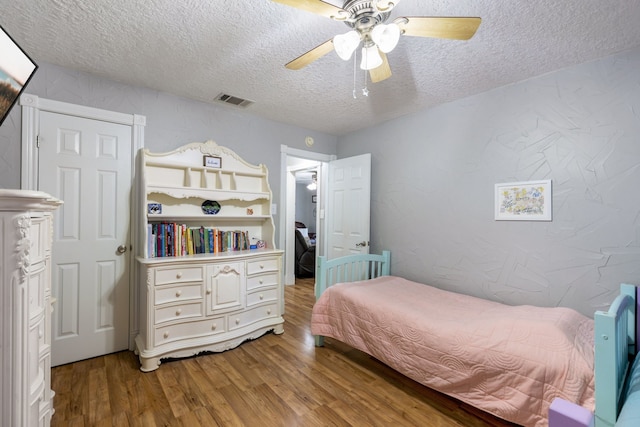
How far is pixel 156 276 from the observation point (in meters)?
2.25

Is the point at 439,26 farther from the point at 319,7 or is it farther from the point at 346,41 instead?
the point at 319,7

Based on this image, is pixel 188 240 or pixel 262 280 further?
pixel 262 280

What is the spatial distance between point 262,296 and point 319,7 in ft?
7.78

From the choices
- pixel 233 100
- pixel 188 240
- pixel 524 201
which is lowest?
pixel 188 240

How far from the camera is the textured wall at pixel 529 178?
195 cm

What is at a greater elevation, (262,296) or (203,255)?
(203,255)

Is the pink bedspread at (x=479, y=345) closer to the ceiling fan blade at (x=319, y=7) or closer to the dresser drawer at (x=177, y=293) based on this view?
the dresser drawer at (x=177, y=293)

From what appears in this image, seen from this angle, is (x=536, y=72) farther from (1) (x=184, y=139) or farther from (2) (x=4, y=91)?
(2) (x=4, y=91)

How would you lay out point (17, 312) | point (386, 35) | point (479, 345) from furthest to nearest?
point (479, 345) < point (386, 35) < point (17, 312)

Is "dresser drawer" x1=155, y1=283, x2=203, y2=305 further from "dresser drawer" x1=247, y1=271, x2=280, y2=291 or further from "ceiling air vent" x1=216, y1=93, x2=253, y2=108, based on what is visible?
"ceiling air vent" x1=216, y1=93, x2=253, y2=108

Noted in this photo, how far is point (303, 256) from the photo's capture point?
5309 mm

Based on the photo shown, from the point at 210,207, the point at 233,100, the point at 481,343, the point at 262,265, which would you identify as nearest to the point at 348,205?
the point at 262,265

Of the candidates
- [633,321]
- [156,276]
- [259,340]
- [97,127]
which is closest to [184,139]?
[97,127]

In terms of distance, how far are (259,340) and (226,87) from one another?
2.32m
